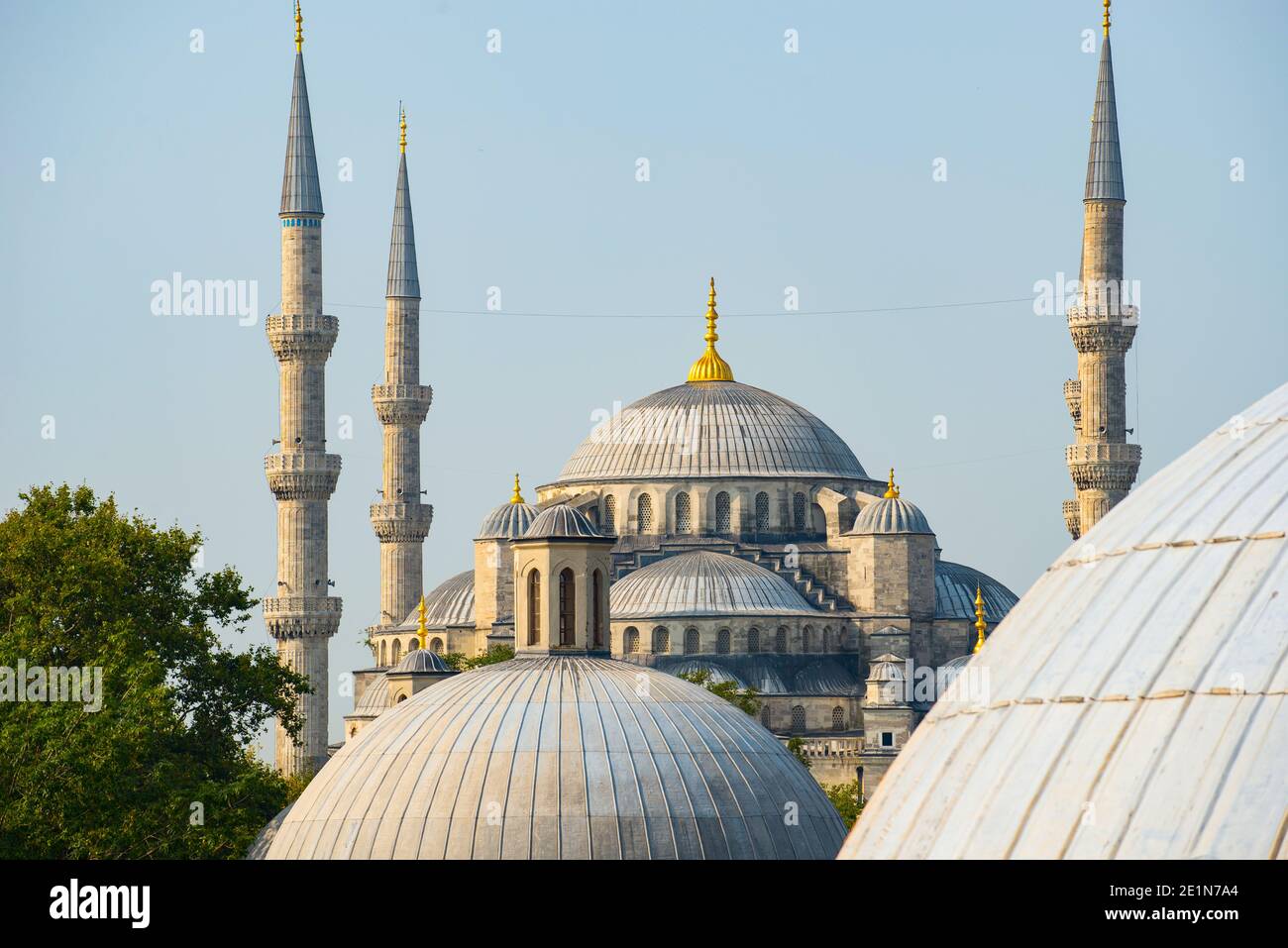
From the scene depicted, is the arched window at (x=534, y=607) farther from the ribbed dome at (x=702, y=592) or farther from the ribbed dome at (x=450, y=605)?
the ribbed dome at (x=450, y=605)

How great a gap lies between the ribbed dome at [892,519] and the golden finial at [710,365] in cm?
1027

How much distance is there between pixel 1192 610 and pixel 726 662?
52100mm

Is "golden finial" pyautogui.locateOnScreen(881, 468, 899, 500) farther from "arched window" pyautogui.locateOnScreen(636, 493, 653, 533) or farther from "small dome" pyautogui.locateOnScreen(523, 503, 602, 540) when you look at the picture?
"small dome" pyautogui.locateOnScreen(523, 503, 602, 540)

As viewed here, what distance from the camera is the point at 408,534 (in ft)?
221

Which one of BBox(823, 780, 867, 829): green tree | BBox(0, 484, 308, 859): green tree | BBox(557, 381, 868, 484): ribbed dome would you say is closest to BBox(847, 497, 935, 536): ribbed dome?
BBox(557, 381, 868, 484): ribbed dome

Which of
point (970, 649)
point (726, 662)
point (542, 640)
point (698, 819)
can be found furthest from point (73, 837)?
point (970, 649)

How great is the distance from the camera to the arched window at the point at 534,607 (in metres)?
30.4

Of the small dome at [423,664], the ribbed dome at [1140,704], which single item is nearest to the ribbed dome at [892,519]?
the small dome at [423,664]

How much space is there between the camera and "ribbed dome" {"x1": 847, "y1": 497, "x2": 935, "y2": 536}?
6769cm

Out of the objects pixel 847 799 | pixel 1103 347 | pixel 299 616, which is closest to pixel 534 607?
pixel 847 799

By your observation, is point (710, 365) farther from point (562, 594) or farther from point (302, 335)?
point (562, 594)

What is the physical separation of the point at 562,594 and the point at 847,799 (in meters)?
23.3

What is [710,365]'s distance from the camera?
77688mm

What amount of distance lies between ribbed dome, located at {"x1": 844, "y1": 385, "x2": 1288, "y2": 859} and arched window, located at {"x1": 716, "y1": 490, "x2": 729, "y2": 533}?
58.7 metres
